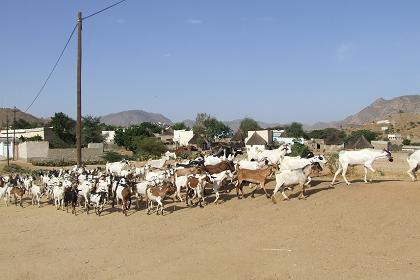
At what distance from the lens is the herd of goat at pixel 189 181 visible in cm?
1617

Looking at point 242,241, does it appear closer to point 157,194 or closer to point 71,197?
point 157,194

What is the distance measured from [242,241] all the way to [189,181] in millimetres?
5334

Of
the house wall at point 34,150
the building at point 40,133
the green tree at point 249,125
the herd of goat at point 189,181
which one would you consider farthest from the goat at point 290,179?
the green tree at point 249,125

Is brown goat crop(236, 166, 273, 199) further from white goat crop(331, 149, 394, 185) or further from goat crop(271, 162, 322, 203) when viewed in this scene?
white goat crop(331, 149, 394, 185)

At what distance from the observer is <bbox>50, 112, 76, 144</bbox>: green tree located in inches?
2899

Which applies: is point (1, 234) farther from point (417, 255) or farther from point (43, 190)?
point (417, 255)

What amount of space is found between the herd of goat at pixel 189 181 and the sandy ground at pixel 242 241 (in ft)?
2.01

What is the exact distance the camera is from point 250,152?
2164 centimetres

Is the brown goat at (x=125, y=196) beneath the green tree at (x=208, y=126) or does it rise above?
beneath

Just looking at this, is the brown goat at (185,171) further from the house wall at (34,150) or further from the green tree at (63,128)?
the green tree at (63,128)

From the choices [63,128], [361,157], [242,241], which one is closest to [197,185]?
[242,241]

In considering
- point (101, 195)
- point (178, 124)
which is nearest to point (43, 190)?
point (101, 195)

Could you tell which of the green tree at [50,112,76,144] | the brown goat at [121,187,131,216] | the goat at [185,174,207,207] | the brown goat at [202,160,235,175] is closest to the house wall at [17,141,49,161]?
the green tree at [50,112,76,144]

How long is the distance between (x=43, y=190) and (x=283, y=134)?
266ft
